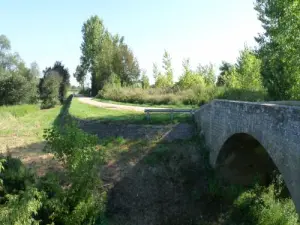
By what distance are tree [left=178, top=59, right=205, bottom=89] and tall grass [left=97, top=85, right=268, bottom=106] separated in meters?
1.13

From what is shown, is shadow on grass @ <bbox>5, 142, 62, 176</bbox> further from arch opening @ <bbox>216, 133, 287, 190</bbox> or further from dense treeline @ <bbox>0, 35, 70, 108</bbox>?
dense treeline @ <bbox>0, 35, 70, 108</bbox>

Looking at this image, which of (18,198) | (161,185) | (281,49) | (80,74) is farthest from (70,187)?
(80,74)

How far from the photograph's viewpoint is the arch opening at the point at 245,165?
1357 cm

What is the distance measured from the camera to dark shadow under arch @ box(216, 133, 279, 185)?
1355 cm

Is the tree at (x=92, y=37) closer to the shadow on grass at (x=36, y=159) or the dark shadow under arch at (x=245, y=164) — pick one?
the shadow on grass at (x=36, y=159)

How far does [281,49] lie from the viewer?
1748 centimetres

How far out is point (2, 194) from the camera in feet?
33.1

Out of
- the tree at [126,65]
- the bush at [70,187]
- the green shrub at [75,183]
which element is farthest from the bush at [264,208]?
the tree at [126,65]

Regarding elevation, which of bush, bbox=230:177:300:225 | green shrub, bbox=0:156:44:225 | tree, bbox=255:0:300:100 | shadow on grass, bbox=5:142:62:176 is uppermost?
tree, bbox=255:0:300:100

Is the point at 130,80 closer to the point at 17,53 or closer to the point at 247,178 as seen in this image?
the point at 247,178

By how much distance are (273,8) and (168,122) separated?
928 centimetres

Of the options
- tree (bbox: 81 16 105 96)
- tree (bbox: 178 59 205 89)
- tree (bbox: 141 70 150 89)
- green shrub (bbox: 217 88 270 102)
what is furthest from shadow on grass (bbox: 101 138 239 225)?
tree (bbox: 81 16 105 96)

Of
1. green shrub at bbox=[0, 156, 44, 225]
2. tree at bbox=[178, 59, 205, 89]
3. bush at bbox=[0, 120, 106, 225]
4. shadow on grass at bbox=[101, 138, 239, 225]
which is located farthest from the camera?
tree at bbox=[178, 59, 205, 89]

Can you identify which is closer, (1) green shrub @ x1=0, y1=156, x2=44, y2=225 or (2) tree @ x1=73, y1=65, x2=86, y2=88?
(1) green shrub @ x1=0, y1=156, x2=44, y2=225
